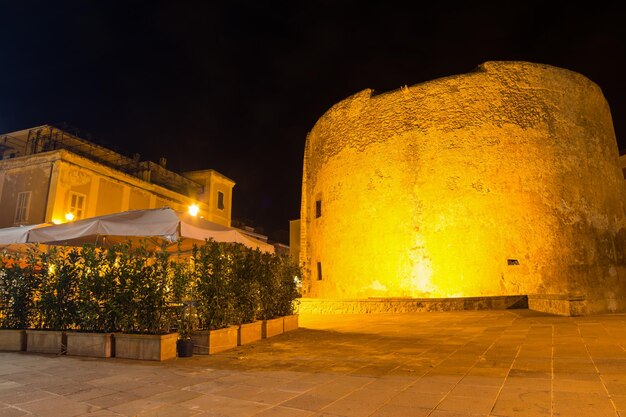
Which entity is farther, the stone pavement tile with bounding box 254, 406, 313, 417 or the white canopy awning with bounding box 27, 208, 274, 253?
the white canopy awning with bounding box 27, 208, 274, 253

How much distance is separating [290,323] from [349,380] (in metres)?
4.09

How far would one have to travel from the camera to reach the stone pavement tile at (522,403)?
104 inches

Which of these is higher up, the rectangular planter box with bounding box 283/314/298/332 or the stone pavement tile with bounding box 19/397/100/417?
the rectangular planter box with bounding box 283/314/298/332

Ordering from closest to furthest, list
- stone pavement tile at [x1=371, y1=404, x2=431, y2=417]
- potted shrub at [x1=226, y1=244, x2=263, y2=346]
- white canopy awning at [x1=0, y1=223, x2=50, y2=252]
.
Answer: stone pavement tile at [x1=371, y1=404, x2=431, y2=417] → potted shrub at [x1=226, y1=244, x2=263, y2=346] → white canopy awning at [x1=0, y1=223, x2=50, y2=252]

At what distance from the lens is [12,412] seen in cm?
286

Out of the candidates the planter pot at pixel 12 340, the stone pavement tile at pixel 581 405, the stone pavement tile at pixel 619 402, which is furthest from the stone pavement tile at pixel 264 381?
the planter pot at pixel 12 340

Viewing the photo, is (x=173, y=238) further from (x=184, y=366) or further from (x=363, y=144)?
(x=363, y=144)

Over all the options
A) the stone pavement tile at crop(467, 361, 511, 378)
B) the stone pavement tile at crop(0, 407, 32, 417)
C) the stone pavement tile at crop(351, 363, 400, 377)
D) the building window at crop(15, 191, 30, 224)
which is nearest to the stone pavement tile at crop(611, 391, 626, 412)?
the stone pavement tile at crop(467, 361, 511, 378)

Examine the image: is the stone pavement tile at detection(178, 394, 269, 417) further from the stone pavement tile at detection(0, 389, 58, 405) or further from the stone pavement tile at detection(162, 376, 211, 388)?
the stone pavement tile at detection(0, 389, 58, 405)

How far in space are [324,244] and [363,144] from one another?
455 cm

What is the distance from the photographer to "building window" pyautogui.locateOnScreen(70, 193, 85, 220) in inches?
653

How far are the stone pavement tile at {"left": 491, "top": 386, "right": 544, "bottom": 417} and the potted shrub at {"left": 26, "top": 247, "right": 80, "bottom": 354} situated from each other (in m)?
5.36

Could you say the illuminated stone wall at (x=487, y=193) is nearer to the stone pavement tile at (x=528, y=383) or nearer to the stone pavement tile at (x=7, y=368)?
the stone pavement tile at (x=528, y=383)

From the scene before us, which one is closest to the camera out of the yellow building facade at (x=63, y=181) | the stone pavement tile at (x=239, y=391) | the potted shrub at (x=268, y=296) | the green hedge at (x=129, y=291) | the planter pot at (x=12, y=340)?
the stone pavement tile at (x=239, y=391)
